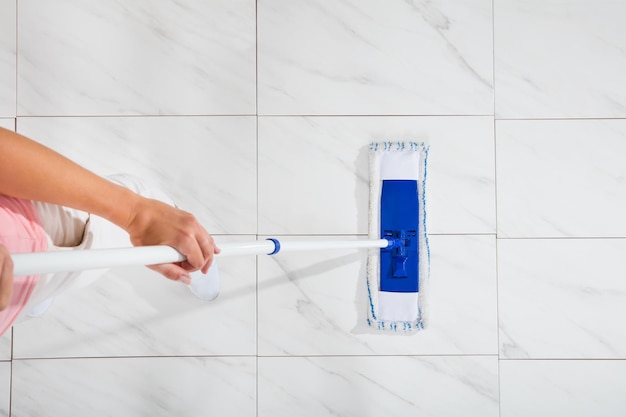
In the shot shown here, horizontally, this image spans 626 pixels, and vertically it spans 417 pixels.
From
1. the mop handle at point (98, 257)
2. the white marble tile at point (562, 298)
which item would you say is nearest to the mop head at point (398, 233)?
the white marble tile at point (562, 298)

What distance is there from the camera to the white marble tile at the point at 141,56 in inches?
52.1

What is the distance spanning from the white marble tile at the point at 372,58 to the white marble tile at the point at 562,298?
42 centimetres

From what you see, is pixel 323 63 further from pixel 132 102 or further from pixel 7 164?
pixel 7 164

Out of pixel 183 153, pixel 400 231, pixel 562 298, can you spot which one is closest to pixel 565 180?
pixel 562 298

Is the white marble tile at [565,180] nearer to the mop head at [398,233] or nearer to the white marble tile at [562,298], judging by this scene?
the white marble tile at [562,298]

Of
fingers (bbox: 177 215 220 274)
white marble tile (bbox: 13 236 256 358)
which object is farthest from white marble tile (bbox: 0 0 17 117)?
fingers (bbox: 177 215 220 274)

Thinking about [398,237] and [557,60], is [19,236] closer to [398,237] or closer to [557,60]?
[398,237]

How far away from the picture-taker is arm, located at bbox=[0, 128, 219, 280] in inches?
23.4

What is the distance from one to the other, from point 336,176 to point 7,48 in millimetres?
956

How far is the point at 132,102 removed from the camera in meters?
1.32

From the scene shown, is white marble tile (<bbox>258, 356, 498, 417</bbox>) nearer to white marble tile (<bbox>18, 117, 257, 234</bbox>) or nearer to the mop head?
the mop head

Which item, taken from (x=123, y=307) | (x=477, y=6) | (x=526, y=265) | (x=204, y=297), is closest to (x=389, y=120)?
(x=477, y=6)

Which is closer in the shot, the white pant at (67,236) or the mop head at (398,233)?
the white pant at (67,236)

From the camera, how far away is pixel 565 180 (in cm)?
133
